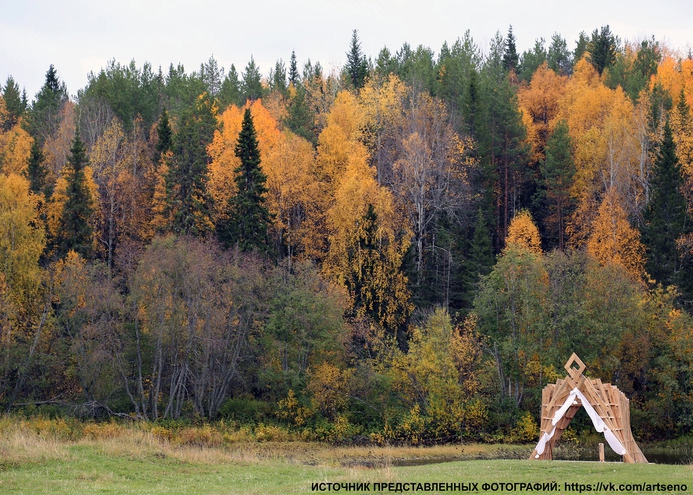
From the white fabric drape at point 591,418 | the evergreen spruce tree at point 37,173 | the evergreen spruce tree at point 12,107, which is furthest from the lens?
the evergreen spruce tree at point 12,107

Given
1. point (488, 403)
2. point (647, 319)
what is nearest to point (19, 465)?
point (488, 403)

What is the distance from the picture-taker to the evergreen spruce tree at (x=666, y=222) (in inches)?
2299

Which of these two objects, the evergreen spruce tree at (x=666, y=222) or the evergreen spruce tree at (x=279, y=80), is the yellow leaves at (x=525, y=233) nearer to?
the evergreen spruce tree at (x=666, y=222)

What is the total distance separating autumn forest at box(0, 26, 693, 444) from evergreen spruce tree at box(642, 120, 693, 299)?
7.6 inches

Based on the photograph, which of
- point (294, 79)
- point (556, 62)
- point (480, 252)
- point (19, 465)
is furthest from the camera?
point (294, 79)

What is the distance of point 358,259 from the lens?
6069 cm

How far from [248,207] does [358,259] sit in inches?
373

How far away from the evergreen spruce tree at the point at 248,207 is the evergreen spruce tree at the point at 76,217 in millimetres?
10179

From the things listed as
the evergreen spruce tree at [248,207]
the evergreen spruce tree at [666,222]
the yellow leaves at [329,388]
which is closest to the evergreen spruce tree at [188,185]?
the evergreen spruce tree at [248,207]

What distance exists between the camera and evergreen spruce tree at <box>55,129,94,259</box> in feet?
195

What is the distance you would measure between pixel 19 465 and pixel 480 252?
4577 cm

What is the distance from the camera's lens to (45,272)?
5406 centimetres

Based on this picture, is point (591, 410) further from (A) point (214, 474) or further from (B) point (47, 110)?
(B) point (47, 110)

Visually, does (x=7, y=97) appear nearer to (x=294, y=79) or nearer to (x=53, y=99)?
(x=53, y=99)
